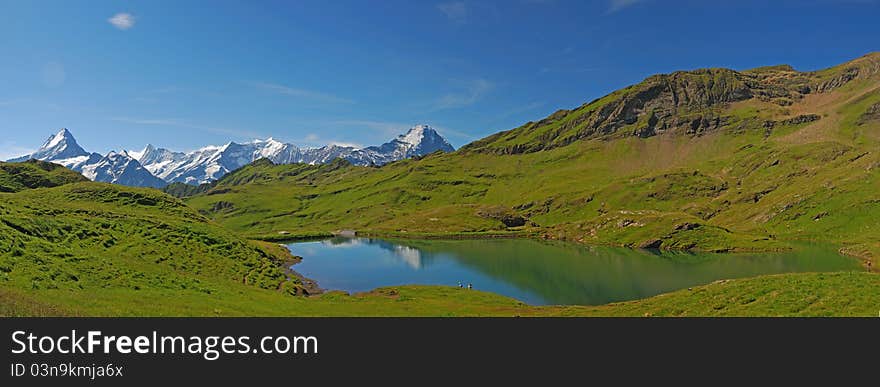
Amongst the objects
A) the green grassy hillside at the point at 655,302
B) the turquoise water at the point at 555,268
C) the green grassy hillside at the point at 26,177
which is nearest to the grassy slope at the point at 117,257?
the green grassy hillside at the point at 655,302

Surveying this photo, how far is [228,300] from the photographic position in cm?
4431

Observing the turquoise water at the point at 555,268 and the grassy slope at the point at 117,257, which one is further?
the turquoise water at the point at 555,268

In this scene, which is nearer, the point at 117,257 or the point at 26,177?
the point at 117,257

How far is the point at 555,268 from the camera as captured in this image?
128m

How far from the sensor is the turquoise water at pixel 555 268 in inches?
3844

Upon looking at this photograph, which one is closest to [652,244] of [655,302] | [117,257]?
[655,302]

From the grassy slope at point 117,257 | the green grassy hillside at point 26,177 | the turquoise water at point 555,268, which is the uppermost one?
the green grassy hillside at point 26,177

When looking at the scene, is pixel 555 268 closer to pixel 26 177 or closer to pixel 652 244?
pixel 652 244

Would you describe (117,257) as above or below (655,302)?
above

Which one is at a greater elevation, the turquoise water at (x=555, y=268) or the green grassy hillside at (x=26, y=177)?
the green grassy hillside at (x=26, y=177)

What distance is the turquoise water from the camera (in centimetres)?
9762

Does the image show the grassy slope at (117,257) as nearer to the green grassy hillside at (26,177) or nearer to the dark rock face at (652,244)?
the green grassy hillside at (26,177)
